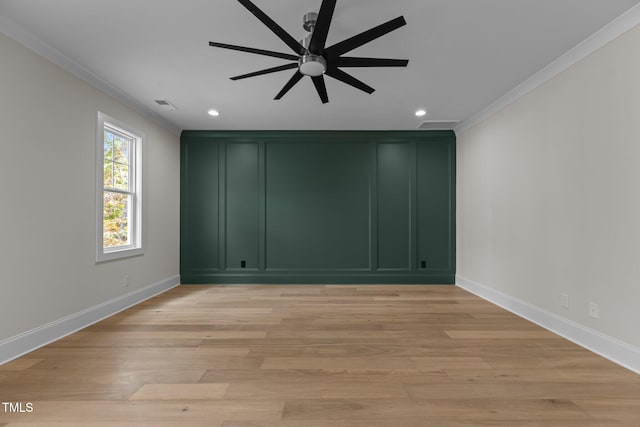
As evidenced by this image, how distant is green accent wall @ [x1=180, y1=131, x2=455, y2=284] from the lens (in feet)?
18.4

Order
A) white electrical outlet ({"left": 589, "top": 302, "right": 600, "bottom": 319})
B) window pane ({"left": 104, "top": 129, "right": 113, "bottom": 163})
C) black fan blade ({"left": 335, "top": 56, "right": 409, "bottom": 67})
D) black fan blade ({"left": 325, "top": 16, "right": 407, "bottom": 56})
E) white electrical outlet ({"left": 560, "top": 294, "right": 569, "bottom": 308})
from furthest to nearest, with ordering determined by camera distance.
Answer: window pane ({"left": 104, "top": 129, "right": 113, "bottom": 163}), white electrical outlet ({"left": 560, "top": 294, "right": 569, "bottom": 308}), white electrical outlet ({"left": 589, "top": 302, "right": 600, "bottom": 319}), black fan blade ({"left": 335, "top": 56, "right": 409, "bottom": 67}), black fan blade ({"left": 325, "top": 16, "right": 407, "bottom": 56})

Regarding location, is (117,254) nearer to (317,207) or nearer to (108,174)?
(108,174)

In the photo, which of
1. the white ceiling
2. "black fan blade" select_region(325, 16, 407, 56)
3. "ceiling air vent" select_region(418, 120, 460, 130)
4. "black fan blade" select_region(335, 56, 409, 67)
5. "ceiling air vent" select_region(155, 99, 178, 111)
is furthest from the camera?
"ceiling air vent" select_region(418, 120, 460, 130)

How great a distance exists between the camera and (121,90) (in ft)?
12.6

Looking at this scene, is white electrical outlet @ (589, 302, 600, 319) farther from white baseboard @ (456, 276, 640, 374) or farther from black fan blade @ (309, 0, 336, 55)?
black fan blade @ (309, 0, 336, 55)

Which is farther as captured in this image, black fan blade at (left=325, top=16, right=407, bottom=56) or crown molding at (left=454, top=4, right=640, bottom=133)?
crown molding at (left=454, top=4, right=640, bottom=133)

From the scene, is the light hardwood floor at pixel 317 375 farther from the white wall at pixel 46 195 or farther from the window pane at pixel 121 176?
the window pane at pixel 121 176

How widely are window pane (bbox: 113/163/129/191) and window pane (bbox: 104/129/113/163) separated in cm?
13

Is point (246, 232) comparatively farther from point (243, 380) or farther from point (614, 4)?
point (614, 4)

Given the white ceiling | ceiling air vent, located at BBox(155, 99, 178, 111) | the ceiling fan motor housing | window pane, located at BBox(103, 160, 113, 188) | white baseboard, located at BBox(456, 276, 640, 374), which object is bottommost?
white baseboard, located at BBox(456, 276, 640, 374)

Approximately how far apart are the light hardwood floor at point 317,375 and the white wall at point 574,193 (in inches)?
19.7

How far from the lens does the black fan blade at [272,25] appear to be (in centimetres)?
183

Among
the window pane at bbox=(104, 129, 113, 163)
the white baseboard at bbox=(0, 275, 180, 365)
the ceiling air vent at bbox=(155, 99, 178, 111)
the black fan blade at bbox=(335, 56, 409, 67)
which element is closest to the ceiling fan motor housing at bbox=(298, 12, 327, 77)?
the black fan blade at bbox=(335, 56, 409, 67)

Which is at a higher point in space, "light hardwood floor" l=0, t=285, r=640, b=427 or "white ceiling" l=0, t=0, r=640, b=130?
"white ceiling" l=0, t=0, r=640, b=130
